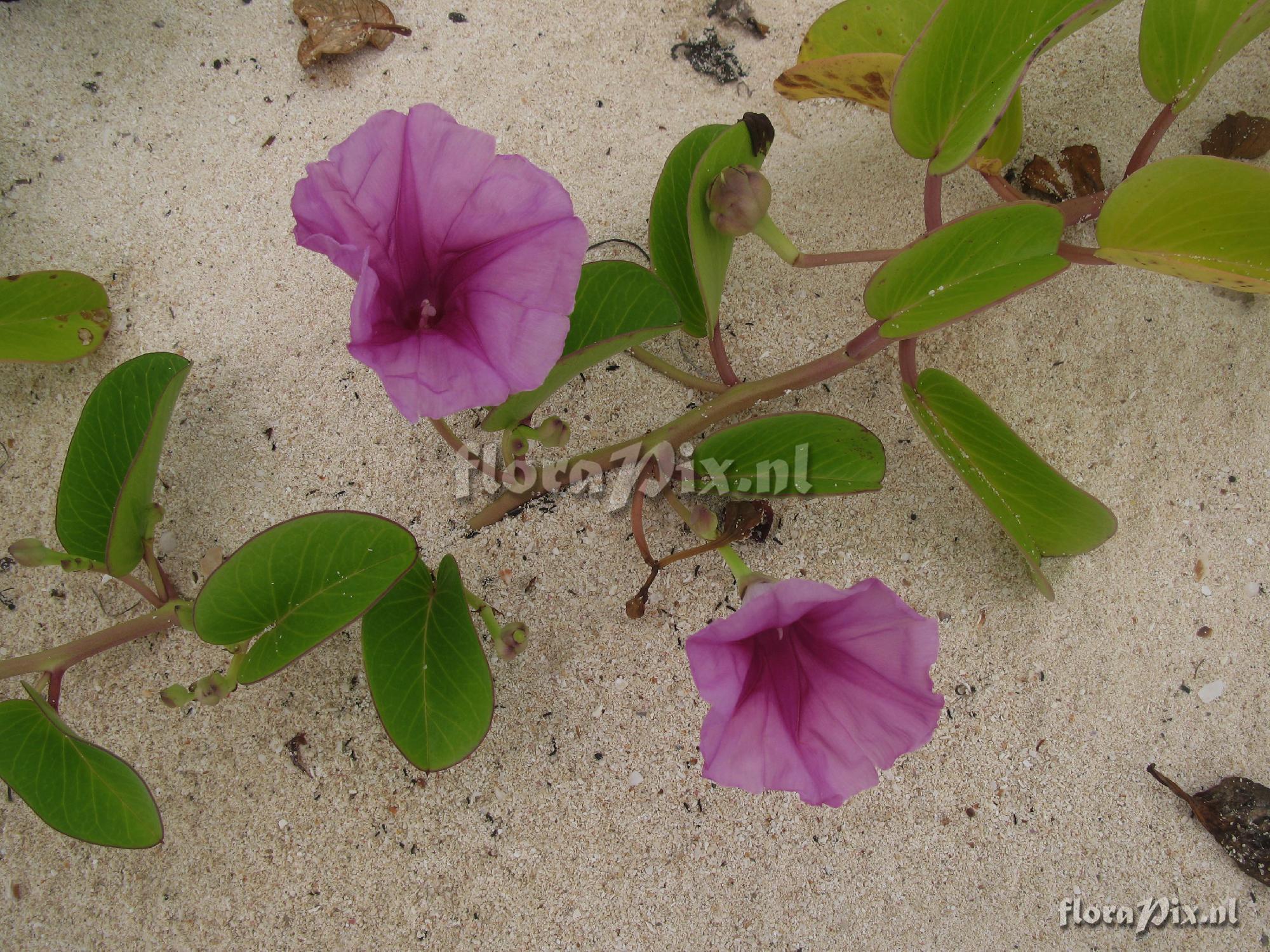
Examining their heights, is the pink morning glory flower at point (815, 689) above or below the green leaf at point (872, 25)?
below

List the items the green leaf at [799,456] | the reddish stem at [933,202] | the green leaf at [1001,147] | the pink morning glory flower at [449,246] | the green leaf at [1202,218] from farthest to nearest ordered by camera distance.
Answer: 1. the green leaf at [1001,147]
2. the reddish stem at [933,202]
3. the green leaf at [799,456]
4. the green leaf at [1202,218]
5. the pink morning glory flower at [449,246]

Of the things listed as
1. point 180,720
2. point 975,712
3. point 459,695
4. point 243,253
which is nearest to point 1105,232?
point 975,712

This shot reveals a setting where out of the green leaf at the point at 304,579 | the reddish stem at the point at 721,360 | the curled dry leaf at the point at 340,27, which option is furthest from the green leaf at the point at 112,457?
the reddish stem at the point at 721,360

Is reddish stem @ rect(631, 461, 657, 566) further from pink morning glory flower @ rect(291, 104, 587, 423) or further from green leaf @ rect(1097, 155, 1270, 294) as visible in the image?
green leaf @ rect(1097, 155, 1270, 294)

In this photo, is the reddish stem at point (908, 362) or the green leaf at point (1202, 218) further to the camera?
the reddish stem at point (908, 362)

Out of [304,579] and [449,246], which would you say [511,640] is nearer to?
[304,579]

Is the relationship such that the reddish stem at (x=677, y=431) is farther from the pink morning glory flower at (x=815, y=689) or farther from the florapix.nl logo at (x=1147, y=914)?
the florapix.nl logo at (x=1147, y=914)

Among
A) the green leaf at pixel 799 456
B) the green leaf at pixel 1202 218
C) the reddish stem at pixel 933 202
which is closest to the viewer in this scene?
the green leaf at pixel 1202 218
